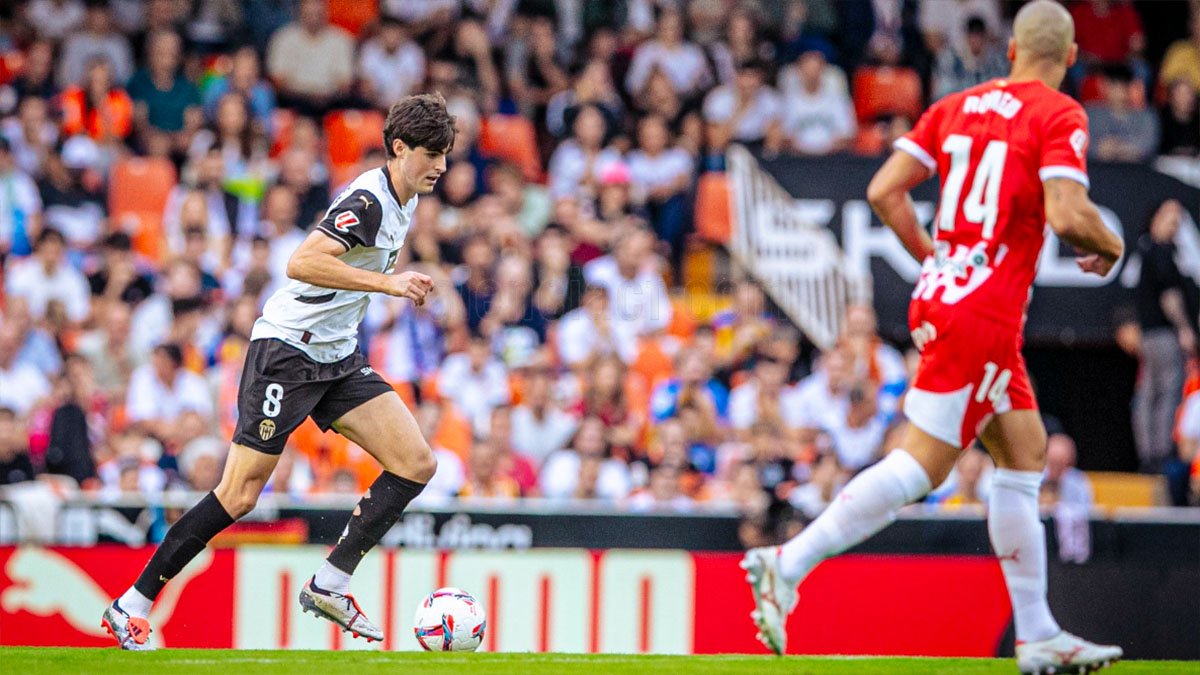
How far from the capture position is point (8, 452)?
1198 cm

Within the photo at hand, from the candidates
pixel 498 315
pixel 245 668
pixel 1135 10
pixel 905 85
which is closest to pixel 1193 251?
pixel 905 85

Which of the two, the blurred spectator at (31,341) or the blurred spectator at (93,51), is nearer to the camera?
the blurred spectator at (31,341)

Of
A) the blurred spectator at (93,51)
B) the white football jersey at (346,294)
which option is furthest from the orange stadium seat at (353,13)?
the white football jersey at (346,294)

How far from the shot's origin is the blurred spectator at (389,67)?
54.1 feet

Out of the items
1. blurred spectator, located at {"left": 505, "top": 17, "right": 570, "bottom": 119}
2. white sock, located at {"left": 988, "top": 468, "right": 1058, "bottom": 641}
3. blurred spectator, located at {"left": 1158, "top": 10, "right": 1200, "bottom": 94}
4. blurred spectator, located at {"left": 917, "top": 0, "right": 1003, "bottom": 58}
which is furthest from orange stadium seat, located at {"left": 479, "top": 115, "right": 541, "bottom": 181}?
white sock, located at {"left": 988, "top": 468, "right": 1058, "bottom": 641}

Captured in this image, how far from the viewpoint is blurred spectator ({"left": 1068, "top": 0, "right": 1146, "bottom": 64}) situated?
18297 mm

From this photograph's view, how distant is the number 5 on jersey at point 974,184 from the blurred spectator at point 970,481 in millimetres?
6935

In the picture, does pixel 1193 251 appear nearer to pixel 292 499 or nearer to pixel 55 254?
pixel 292 499

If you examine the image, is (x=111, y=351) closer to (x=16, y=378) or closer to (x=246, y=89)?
(x=16, y=378)

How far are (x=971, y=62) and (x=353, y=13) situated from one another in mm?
6834

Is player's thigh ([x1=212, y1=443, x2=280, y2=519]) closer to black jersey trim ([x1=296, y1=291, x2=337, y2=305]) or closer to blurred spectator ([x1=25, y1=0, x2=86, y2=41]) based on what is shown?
black jersey trim ([x1=296, y1=291, x2=337, y2=305])

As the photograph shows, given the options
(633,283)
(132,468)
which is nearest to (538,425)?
(633,283)

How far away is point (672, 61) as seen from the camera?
17047 millimetres

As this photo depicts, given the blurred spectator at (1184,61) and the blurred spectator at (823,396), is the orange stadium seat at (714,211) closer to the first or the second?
the blurred spectator at (823,396)
